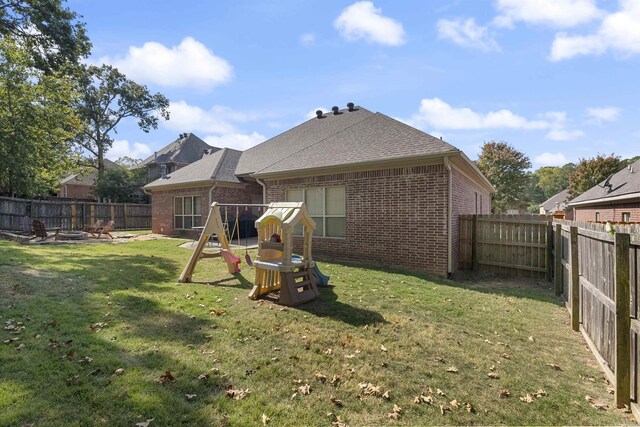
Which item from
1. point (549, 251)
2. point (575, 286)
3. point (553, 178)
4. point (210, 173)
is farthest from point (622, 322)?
point (553, 178)

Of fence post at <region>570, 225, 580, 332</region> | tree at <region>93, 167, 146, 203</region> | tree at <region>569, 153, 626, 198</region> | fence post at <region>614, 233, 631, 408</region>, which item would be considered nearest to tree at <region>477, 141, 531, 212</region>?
tree at <region>569, 153, 626, 198</region>

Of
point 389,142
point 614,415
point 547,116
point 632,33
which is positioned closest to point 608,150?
point 547,116

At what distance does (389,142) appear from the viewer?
34.6 ft

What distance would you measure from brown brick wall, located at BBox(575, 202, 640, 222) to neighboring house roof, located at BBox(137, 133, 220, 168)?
3100cm

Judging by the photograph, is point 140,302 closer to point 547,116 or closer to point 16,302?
point 16,302

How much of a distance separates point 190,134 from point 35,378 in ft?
124

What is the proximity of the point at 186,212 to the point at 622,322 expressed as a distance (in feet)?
57.1

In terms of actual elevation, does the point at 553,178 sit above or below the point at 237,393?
above

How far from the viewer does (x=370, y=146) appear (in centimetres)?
1080

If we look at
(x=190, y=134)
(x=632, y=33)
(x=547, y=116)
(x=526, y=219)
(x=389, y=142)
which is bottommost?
(x=526, y=219)

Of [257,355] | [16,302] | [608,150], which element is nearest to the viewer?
[257,355]

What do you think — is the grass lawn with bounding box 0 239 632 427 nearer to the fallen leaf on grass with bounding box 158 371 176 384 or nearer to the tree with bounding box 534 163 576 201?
the fallen leaf on grass with bounding box 158 371 176 384

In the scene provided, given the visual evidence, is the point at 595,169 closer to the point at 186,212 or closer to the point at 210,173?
the point at 210,173

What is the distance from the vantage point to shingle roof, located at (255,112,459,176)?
9367 millimetres
